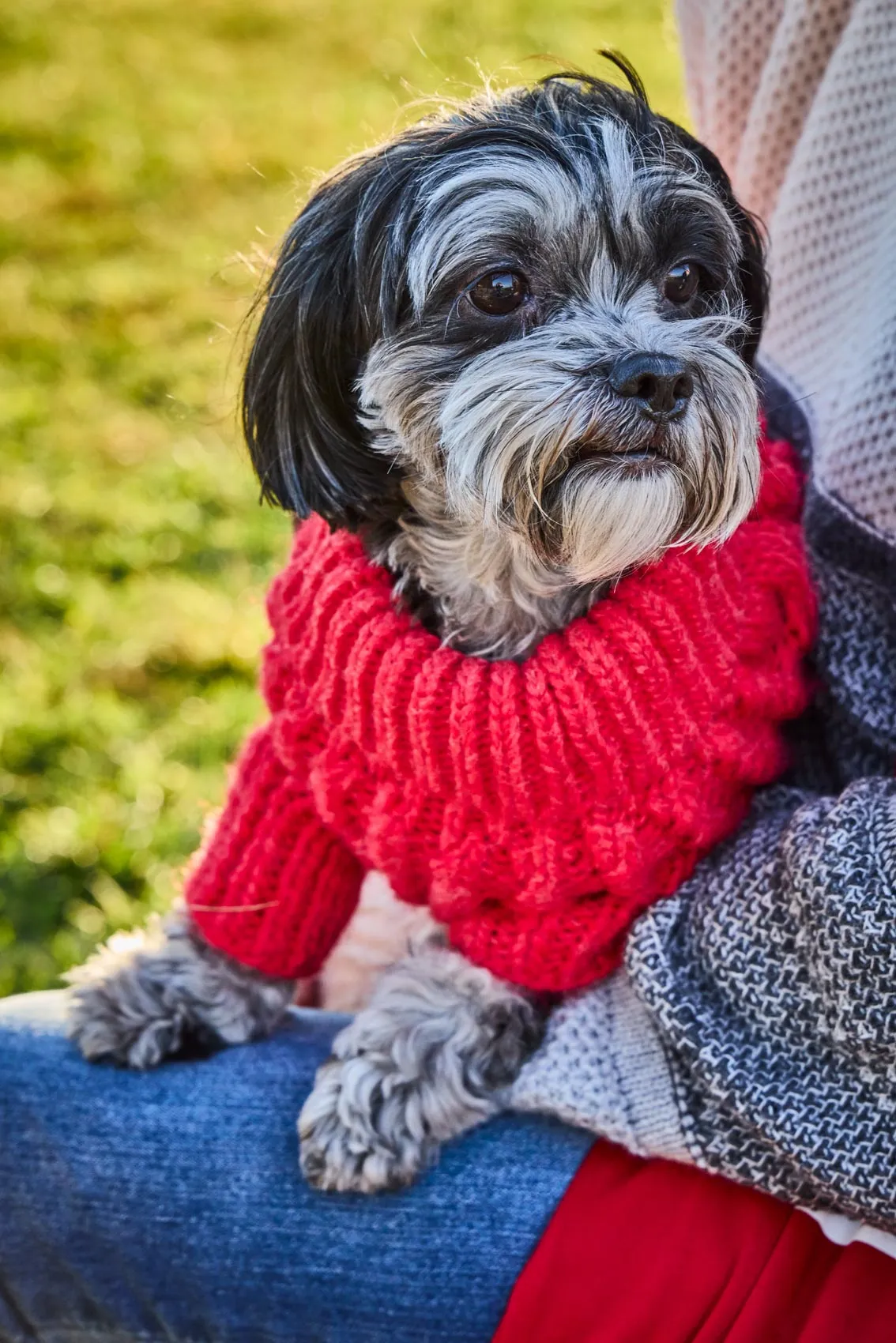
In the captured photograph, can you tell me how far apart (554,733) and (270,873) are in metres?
0.59

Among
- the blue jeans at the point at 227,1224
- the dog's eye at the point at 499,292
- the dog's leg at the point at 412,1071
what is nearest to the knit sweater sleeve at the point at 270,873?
the dog's leg at the point at 412,1071

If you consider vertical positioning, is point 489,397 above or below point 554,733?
above

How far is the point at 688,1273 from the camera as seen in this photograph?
167 cm

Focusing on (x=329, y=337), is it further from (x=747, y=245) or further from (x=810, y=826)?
(x=810, y=826)

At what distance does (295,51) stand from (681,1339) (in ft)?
27.3

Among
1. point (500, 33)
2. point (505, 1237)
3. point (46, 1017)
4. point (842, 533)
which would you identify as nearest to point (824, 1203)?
point (505, 1237)

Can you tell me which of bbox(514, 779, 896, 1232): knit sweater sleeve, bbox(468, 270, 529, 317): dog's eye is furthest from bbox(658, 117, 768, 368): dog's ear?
bbox(514, 779, 896, 1232): knit sweater sleeve

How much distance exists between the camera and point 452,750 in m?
1.87

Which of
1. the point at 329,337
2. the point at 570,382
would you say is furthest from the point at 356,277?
the point at 570,382

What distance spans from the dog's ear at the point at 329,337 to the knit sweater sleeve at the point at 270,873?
0.44m

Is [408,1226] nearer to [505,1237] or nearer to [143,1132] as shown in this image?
[505,1237]

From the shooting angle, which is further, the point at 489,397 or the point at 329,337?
the point at 329,337

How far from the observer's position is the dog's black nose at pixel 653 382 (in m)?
1.72

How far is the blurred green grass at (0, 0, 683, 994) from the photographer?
3.22 m
